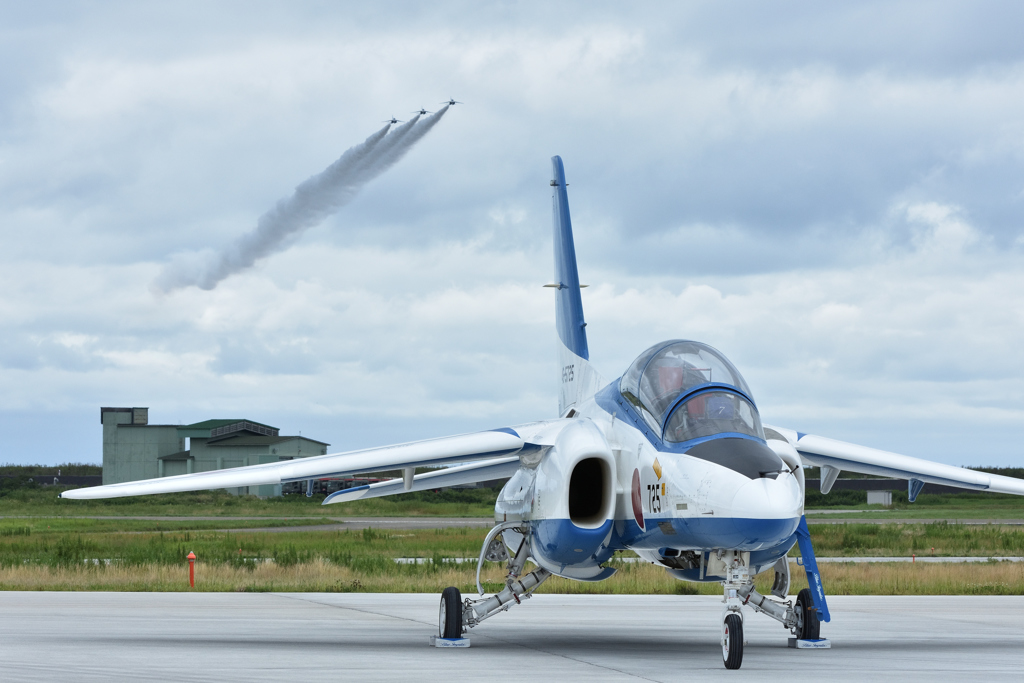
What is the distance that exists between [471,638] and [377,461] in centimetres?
328

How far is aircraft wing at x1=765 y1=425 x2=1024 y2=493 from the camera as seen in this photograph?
43.8 feet

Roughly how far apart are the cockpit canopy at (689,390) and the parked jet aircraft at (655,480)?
14mm

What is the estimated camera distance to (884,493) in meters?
74.4

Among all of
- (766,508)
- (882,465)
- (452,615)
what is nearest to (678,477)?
(766,508)

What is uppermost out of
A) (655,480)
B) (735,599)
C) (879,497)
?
(655,480)

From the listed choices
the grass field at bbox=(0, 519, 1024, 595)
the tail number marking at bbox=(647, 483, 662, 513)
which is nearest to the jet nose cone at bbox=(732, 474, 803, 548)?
the tail number marking at bbox=(647, 483, 662, 513)

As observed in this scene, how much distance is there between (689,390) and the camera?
412 inches

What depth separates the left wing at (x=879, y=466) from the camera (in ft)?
43.7

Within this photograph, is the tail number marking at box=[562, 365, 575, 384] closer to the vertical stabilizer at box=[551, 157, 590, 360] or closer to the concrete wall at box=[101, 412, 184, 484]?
the vertical stabilizer at box=[551, 157, 590, 360]

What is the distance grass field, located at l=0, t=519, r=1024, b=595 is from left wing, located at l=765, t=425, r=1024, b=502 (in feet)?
33.3

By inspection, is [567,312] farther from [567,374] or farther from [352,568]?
[352,568]

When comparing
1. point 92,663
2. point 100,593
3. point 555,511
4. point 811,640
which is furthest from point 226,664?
point 100,593

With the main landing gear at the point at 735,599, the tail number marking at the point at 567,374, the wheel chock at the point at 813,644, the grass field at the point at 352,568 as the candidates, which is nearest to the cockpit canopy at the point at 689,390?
the main landing gear at the point at 735,599

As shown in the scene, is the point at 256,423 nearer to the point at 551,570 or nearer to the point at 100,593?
the point at 100,593
